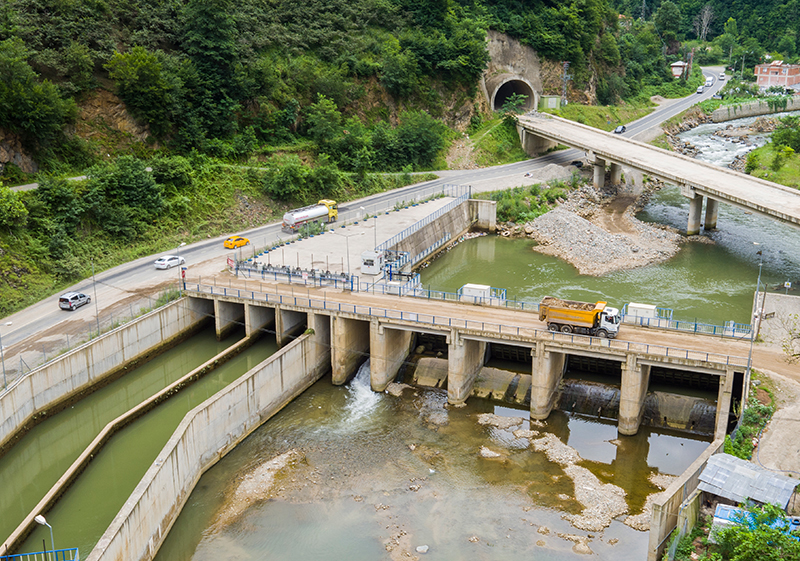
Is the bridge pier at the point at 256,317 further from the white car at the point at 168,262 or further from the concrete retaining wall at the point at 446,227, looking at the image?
the concrete retaining wall at the point at 446,227

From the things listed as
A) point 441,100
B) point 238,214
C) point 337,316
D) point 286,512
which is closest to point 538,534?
point 286,512

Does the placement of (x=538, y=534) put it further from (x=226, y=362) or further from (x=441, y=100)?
(x=441, y=100)

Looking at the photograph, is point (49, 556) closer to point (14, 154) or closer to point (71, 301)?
point (71, 301)

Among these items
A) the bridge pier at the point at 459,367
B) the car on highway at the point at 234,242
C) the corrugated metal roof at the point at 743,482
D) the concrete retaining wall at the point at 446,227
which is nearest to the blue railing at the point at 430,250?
the concrete retaining wall at the point at 446,227

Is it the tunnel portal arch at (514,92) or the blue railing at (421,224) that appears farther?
the tunnel portal arch at (514,92)

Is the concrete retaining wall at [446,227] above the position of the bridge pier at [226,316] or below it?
above
